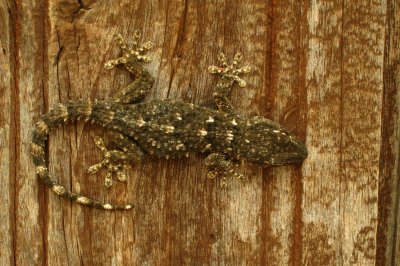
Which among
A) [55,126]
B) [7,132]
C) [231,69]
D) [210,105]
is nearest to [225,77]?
[231,69]

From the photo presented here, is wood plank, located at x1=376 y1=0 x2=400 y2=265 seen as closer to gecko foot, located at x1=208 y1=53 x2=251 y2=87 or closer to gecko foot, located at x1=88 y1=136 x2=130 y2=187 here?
gecko foot, located at x1=208 y1=53 x2=251 y2=87

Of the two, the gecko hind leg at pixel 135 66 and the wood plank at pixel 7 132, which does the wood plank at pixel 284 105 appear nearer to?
the gecko hind leg at pixel 135 66

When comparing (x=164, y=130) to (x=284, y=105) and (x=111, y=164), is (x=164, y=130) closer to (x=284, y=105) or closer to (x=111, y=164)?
(x=111, y=164)

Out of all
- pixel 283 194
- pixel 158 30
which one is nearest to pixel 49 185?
pixel 158 30

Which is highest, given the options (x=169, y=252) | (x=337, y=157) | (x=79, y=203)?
(x=337, y=157)

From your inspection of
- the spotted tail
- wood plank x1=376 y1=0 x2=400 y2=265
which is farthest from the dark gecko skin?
wood plank x1=376 y1=0 x2=400 y2=265

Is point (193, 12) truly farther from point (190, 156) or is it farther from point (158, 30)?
point (190, 156)

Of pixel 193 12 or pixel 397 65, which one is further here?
pixel 397 65

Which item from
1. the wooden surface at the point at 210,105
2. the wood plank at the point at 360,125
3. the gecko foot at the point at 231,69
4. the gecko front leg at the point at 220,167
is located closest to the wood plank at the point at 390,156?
the wooden surface at the point at 210,105
